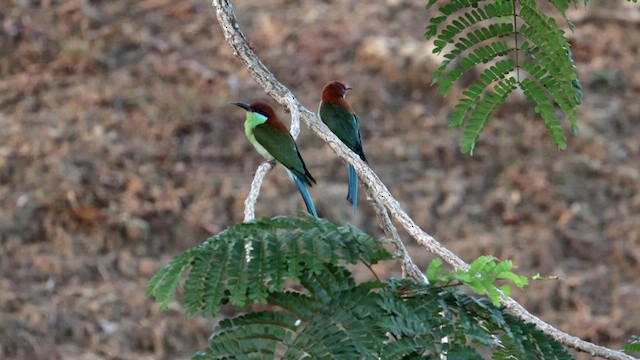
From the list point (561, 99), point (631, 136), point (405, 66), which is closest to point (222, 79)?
point (405, 66)

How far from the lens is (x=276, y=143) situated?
2.84m

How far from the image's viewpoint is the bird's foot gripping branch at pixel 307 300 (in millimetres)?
1456

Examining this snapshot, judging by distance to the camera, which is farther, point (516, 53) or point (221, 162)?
point (221, 162)

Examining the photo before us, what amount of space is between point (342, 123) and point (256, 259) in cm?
191

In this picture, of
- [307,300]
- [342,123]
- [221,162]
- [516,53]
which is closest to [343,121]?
[342,123]

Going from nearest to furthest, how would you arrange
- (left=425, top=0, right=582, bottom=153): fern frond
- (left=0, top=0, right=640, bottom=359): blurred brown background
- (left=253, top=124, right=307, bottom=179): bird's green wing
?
(left=425, top=0, right=582, bottom=153): fern frond < (left=253, top=124, right=307, bottom=179): bird's green wing < (left=0, top=0, right=640, bottom=359): blurred brown background

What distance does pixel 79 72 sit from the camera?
641 centimetres

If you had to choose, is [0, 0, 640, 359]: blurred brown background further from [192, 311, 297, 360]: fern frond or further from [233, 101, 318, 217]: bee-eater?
[192, 311, 297, 360]: fern frond

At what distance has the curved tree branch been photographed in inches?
73.9

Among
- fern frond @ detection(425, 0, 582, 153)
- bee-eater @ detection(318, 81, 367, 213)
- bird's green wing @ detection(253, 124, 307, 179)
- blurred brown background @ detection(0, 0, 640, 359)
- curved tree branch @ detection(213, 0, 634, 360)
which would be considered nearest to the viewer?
curved tree branch @ detection(213, 0, 634, 360)

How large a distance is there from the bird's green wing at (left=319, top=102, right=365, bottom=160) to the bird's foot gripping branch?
5.76 feet

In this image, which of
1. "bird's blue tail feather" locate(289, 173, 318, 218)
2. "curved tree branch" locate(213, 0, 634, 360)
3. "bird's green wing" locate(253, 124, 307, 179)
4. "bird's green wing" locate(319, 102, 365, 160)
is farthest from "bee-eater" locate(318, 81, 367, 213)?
"curved tree branch" locate(213, 0, 634, 360)

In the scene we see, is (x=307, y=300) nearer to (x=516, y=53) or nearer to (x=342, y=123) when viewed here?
(x=516, y=53)

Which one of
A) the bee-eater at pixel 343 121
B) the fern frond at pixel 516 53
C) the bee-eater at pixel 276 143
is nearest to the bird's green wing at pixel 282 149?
the bee-eater at pixel 276 143
